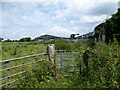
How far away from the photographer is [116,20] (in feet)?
26.3

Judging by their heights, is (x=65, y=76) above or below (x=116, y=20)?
below

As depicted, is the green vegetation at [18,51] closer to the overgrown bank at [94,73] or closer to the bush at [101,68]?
the overgrown bank at [94,73]

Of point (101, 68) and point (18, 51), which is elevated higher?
point (18, 51)

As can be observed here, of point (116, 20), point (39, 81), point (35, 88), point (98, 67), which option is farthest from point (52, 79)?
point (116, 20)

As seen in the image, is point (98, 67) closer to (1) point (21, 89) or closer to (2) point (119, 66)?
(2) point (119, 66)

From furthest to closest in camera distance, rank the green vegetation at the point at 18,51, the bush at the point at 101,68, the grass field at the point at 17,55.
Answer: the green vegetation at the point at 18,51, the grass field at the point at 17,55, the bush at the point at 101,68

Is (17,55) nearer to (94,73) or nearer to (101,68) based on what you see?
(94,73)

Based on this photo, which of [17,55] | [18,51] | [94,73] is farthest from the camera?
[18,51]

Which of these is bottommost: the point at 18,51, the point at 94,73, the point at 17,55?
the point at 94,73

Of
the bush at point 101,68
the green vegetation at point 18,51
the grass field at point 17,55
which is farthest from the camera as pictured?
the green vegetation at point 18,51

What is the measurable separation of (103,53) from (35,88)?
2653 millimetres

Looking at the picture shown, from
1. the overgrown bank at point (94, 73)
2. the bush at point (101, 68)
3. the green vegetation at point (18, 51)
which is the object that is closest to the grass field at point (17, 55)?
the green vegetation at point (18, 51)

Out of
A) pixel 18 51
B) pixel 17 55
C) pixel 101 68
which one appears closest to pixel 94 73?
pixel 101 68

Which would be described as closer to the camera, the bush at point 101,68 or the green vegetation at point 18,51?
the bush at point 101,68
